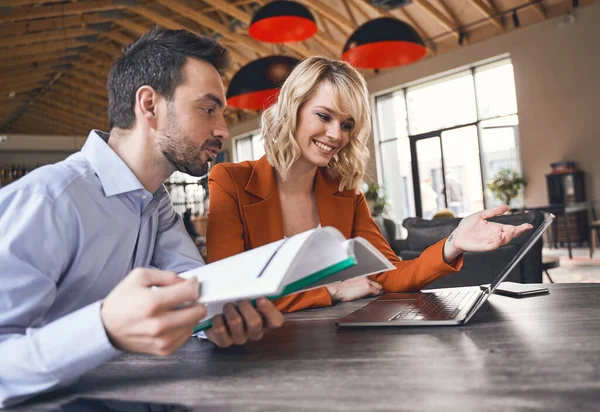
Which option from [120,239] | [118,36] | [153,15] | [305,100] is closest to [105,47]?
[118,36]

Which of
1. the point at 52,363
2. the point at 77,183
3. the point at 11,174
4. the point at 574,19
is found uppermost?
the point at 574,19

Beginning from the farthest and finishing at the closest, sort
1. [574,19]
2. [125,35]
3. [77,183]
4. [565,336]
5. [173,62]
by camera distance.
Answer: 1. [125,35]
2. [574,19]
3. [173,62]
4. [77,183]
5. [565,336]

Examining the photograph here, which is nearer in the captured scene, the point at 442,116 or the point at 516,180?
the point at 516,180

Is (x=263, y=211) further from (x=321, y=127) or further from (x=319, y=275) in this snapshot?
(x=319, y=275)

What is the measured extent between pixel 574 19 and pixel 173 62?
9.53 metres

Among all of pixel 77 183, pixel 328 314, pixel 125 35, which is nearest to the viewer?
pixel 77 183

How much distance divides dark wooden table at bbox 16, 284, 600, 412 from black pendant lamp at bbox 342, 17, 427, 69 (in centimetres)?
316

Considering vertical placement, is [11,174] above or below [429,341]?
above

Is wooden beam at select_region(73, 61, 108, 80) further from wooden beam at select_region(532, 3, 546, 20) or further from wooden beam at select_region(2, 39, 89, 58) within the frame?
wooden beam at select_region(532, 3, 546, 20)

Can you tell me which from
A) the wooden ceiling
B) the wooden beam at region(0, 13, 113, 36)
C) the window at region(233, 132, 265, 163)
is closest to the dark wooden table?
the wooden ceiling

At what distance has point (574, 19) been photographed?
8859 mm

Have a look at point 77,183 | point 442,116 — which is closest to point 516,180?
point 442,116

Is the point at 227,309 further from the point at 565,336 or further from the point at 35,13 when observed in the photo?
the point at 35,13

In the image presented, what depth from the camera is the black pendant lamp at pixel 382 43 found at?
3898mm
